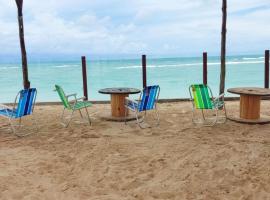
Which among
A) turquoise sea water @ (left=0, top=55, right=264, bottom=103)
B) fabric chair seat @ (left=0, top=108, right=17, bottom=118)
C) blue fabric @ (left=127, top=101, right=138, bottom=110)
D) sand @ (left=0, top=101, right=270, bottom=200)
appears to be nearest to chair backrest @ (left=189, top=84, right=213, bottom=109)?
sand @ (left=0, top=101, right=270, bottom=200)

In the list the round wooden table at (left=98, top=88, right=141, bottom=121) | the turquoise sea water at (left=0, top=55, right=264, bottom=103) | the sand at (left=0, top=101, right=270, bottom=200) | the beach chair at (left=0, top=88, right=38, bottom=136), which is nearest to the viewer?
the sand at (left=0, top=101, right=270, bottom=200)

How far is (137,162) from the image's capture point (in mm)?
3957

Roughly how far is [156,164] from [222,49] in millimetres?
4597

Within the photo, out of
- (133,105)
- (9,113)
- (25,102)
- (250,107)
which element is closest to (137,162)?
(133,105)

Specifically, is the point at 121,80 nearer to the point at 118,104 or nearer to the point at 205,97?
the point at 118,104

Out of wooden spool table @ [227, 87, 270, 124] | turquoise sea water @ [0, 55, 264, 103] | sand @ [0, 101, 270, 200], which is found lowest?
turquoise sea water @ [0, 55, 264, 103]

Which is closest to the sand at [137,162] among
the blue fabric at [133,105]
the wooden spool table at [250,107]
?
the wooden spool table at [250,107]

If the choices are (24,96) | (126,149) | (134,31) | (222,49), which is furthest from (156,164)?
(134,31)

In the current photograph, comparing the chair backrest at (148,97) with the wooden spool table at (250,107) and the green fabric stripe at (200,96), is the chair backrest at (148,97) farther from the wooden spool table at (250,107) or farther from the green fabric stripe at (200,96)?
the wooden spool table at (250,107)

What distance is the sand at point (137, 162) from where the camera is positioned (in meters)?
3.21

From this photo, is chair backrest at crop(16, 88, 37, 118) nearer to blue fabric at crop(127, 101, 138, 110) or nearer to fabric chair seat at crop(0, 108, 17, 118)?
fabric chair seat at crop(0, 108, 17, 118)

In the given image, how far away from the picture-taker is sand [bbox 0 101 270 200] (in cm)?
321

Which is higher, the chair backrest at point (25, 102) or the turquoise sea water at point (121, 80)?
the chair backrest at point (25, 102)

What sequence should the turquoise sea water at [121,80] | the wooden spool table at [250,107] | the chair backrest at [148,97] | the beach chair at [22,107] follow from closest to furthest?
the beach chair at [22,107], the chair backrest at [148,97], the wooden spool table at [250,107], the turquoise sea water at [121,80]
